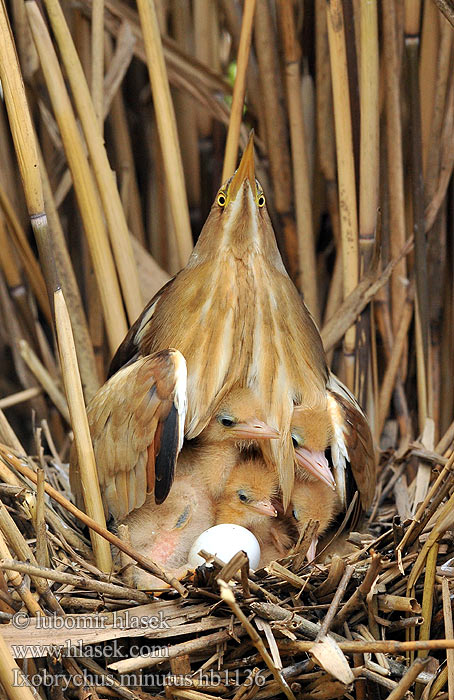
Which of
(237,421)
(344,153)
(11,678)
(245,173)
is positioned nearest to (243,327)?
(237,421)

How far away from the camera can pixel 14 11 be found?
176 cm

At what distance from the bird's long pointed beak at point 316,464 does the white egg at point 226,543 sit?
0.15 m

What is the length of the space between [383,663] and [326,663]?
164mm

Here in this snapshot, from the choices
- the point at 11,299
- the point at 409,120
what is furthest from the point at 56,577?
the point at 409,120

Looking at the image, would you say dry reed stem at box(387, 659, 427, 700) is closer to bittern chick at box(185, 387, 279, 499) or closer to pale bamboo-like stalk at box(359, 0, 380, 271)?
bittern chick at box(185, 387, 279, 499)

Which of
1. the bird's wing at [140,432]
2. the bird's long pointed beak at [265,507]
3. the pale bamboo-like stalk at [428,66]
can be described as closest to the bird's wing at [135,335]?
the bird's wing at [140,432]

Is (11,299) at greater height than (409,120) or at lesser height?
lesser

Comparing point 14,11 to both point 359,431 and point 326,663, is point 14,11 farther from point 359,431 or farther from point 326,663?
point 326,663

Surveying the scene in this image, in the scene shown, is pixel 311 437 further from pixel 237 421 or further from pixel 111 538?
pixel 111 538

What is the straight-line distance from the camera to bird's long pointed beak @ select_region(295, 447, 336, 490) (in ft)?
4.84

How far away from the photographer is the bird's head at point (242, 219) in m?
1.51

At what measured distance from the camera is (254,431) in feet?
4.85

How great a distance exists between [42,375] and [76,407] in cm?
63

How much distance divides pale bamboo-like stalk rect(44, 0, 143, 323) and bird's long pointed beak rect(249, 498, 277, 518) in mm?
483
